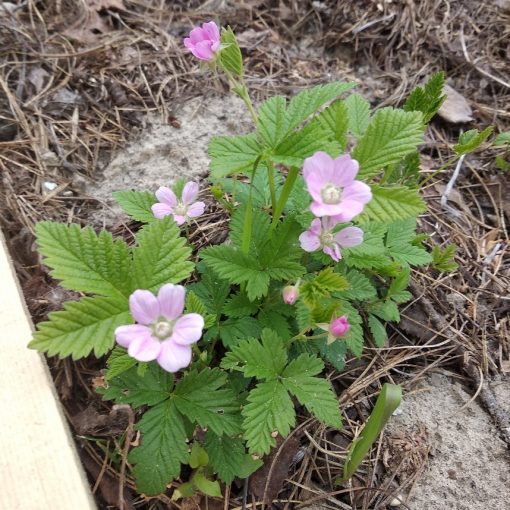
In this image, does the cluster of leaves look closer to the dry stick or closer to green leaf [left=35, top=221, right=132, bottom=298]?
green leaf [left=35, top=221, right=132, bottom=298]

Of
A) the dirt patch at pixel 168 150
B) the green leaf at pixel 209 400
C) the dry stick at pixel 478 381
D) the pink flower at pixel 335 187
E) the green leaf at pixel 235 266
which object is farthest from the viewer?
the dirt patch at pixel 168 150

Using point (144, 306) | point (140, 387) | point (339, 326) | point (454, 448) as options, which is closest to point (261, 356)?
point (339, 326)

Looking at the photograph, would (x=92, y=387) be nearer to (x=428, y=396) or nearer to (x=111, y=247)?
(x=111, y=247)

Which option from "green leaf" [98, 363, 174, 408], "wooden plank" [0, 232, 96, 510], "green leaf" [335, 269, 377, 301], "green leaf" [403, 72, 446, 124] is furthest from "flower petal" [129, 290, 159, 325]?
"green leaf" [403, 72, 446, 124]

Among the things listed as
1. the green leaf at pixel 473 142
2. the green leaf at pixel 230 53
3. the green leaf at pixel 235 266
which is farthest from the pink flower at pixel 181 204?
the green leaf at pixel 473 142

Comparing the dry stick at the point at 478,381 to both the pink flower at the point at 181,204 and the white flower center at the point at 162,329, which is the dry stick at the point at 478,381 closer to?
the pink flower at the point at 181,204
